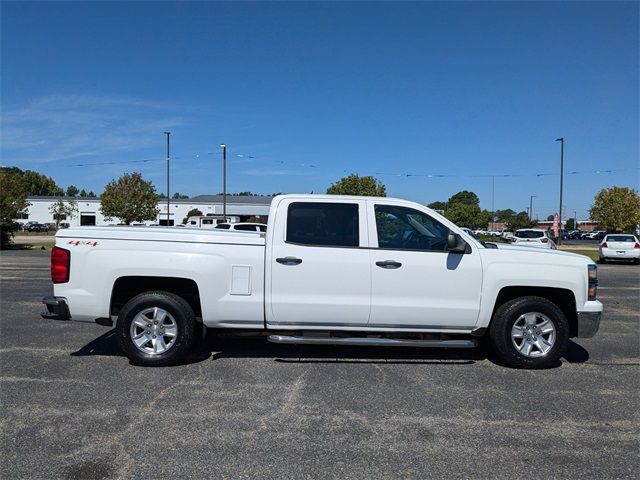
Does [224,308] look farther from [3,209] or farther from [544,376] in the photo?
[3,209]

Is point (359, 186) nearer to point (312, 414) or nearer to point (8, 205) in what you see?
point (8, 205)

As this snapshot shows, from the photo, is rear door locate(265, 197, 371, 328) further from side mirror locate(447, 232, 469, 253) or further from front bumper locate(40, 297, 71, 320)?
front bumper locate(40, 297, 71, 320)

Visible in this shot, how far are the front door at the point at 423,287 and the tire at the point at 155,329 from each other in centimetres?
206

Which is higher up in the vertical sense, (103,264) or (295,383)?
(103,264)

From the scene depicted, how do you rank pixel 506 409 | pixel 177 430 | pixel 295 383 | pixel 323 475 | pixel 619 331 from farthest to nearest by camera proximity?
pixel 619 331 < pixel 295 383 < pixel 506 409 < pixel 177 430 < pixel 323 475

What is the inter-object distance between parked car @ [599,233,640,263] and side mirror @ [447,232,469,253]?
22227 mm

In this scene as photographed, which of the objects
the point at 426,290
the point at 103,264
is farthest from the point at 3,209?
the point at 426,290

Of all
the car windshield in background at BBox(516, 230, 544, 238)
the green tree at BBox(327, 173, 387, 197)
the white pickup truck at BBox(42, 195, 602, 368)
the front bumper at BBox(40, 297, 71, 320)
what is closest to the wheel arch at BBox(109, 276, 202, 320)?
the white pickup truck at BBox(42, 195, 602, 368)

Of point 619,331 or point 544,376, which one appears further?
point 619,331

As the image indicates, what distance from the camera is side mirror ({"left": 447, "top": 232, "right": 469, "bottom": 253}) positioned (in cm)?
559

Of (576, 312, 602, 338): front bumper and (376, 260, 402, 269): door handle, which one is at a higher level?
(376, 260, 402, 269): door handle

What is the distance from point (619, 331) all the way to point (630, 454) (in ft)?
15.8

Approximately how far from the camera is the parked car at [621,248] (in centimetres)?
2394

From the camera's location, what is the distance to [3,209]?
30.4 metres
